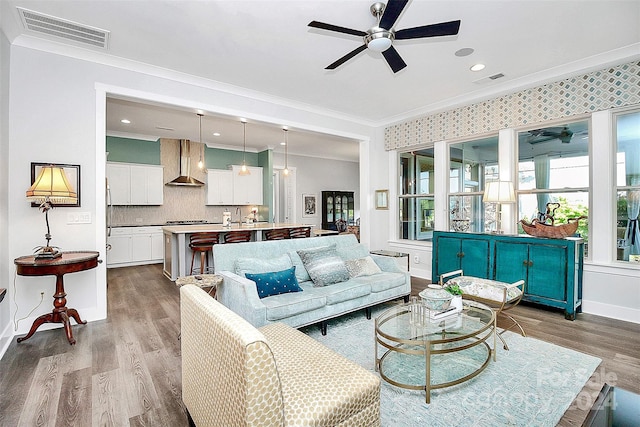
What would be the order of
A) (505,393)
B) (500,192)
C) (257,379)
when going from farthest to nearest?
(500,192), (505,393), (257,379)

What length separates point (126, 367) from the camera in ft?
7.82

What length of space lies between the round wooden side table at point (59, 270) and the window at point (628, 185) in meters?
5.66

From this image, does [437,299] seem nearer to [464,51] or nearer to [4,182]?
[464,51]

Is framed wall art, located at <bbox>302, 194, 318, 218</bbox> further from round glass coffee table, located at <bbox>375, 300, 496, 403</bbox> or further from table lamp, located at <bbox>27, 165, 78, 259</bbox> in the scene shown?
round glass coffee table, located at <bbox>375, 300, 496, 403</bbox>

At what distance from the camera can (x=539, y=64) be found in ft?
11.8

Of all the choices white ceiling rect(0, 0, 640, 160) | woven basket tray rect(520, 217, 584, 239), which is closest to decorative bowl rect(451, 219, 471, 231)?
woven basket tray rect(520, 217, 584, 239)

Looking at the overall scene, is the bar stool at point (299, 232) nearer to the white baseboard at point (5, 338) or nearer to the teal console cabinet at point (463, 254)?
the teal console cabinet at point (463, 254)

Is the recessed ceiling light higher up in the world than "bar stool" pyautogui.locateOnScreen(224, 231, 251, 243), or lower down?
higher up

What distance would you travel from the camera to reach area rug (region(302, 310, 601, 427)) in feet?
5.88

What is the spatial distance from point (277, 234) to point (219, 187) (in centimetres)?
266

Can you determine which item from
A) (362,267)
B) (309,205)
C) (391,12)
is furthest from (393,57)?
(309,205)

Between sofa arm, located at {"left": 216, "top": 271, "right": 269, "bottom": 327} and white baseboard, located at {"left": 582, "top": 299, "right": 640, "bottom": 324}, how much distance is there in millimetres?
3731

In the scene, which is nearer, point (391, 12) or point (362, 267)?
point (391, 12)

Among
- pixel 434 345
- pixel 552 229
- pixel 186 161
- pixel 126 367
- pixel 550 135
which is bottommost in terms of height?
pixel 126 367
